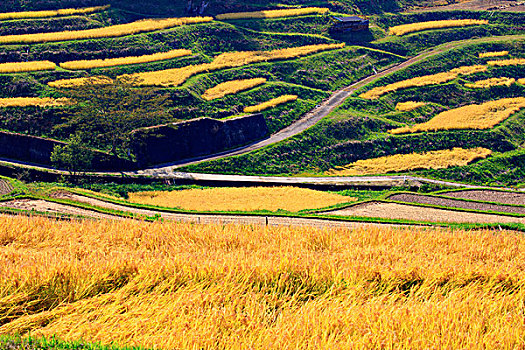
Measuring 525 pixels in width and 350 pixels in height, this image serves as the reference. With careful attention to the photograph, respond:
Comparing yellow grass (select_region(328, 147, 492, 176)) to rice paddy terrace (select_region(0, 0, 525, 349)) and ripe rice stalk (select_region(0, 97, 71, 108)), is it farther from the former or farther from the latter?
ripe rice stalk (select_region(0, 97, 71, 108))

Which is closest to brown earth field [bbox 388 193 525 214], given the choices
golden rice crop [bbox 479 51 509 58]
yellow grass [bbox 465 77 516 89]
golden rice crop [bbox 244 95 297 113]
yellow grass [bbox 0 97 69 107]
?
golden rice crop [bbox 244 95 297 113]

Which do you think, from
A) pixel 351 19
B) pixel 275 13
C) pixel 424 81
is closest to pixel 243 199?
pixel 424 81

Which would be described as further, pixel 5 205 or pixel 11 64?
pixel 11 64

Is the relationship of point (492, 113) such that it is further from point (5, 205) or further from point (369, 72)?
point (5, 205)

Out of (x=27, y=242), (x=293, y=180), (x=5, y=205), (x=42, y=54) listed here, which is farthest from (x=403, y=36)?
(x=27, y=242)

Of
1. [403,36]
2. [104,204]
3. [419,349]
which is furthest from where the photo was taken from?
[403,36]

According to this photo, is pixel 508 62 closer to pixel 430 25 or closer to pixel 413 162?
pixel 430 25

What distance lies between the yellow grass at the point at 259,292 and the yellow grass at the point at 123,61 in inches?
2283

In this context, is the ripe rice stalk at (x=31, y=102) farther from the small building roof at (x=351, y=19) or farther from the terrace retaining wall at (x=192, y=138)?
the small building roof at (x=351, y=19)

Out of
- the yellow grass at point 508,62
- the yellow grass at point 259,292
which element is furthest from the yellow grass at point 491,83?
the yellow grass at point 259,292

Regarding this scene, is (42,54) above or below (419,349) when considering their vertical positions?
above

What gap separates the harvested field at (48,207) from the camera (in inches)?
1564

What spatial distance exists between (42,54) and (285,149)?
46.6 meters

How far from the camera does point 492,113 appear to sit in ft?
267
